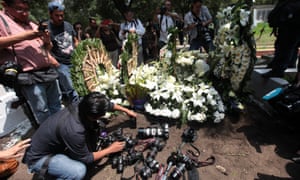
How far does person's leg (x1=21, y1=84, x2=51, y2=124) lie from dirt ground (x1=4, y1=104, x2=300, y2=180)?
2.21 ft

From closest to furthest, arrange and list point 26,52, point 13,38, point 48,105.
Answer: point 13,38 < point 26,52 < point 48,105

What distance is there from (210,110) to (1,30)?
2743 millimetres

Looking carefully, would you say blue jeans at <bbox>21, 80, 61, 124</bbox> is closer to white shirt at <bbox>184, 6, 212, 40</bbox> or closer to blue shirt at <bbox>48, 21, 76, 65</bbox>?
blue shirt at <bbox>48, 21, 76, 65</bbox>

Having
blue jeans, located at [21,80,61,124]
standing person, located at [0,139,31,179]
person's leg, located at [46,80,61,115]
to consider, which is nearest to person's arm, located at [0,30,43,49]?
blue jeans, located at [21,80,61,124]

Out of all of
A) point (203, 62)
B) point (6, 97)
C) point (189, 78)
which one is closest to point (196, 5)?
point (203, 62)

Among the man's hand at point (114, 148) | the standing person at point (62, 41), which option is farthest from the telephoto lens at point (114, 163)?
the standing person at point (62, 41)

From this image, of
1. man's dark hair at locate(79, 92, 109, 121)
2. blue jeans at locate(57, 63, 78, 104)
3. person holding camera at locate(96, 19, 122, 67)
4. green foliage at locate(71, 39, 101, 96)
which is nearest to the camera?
man's dark hair at locate(79, 92, 109, 121)

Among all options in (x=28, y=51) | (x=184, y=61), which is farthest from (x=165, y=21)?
(x=28, y=51)

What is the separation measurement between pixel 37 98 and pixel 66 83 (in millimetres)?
1318

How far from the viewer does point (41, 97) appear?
2447 mm

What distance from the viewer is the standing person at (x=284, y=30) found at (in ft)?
9.21

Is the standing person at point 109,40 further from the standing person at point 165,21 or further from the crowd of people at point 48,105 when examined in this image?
the crowd of people at point 48,105

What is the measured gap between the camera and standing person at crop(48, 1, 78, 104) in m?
2.95

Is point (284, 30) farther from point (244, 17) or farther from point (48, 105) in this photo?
point (48, 105)
